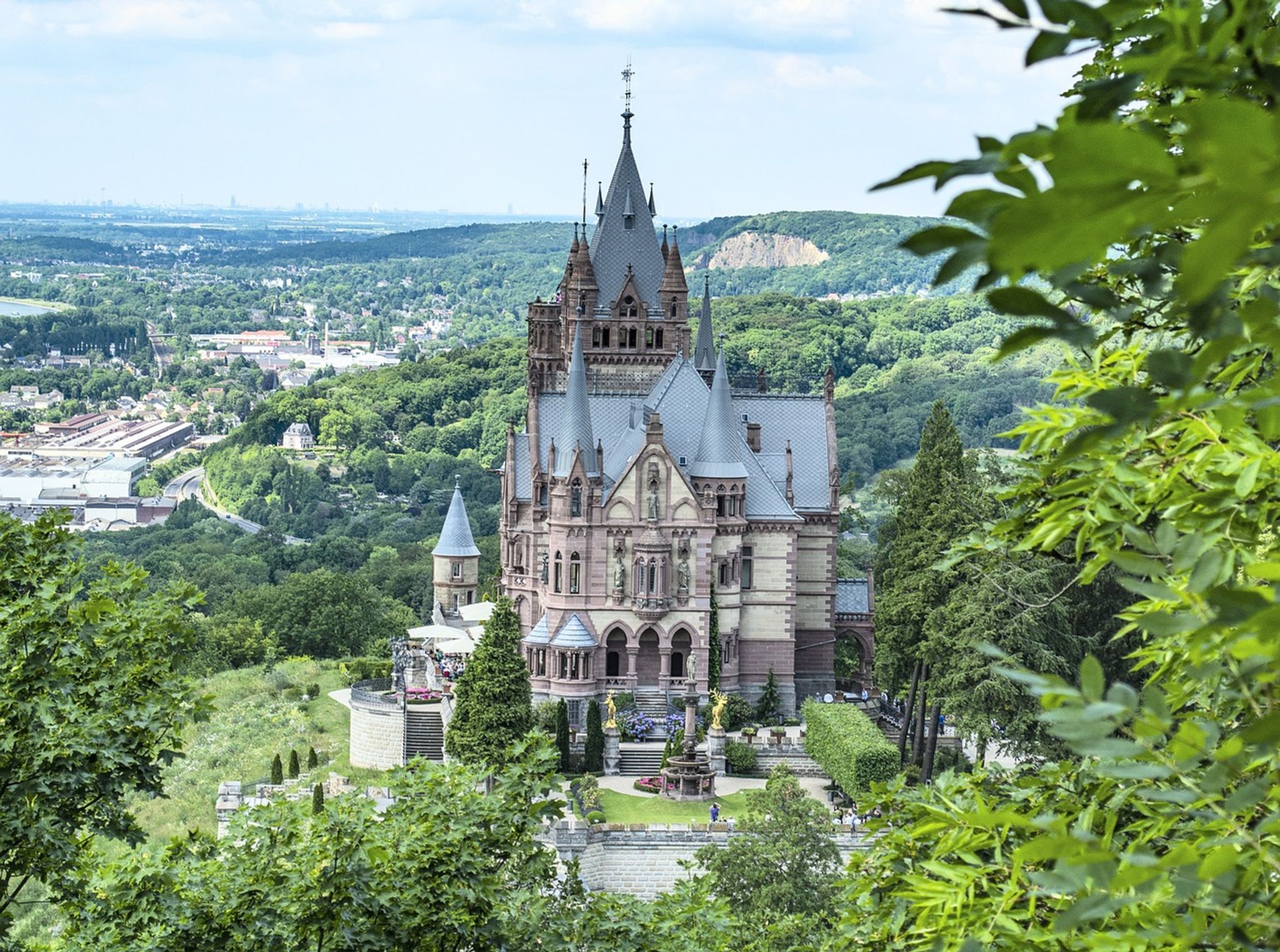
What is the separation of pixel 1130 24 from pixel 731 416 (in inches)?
2214

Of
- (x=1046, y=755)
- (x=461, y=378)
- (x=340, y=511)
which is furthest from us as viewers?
(x=461, y=378)

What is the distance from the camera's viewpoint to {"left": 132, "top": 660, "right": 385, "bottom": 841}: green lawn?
6012 centimetres

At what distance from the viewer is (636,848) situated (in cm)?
5091

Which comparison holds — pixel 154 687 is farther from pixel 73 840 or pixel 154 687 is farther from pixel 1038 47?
pixel 1038 47

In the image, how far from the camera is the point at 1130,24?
5.98 m

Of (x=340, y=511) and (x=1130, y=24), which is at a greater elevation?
(x=1130, y=24)

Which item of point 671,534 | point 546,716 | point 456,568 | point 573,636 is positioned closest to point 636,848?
point 546,716

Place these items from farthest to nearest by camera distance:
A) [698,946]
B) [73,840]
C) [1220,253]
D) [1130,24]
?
[698,946] < [73,840] < [1130,24] < [1220,253]

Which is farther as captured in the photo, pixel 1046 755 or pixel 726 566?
pixel 726 566

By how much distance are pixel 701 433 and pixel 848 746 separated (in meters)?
13.1

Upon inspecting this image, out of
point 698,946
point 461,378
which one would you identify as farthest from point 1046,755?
point 461,378

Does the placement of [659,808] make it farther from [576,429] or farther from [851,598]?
[851,598]

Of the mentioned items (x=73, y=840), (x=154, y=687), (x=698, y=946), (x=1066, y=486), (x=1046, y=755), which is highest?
(x=1066, y=486)

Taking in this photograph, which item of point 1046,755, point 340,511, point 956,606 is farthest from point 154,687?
point 340,511
